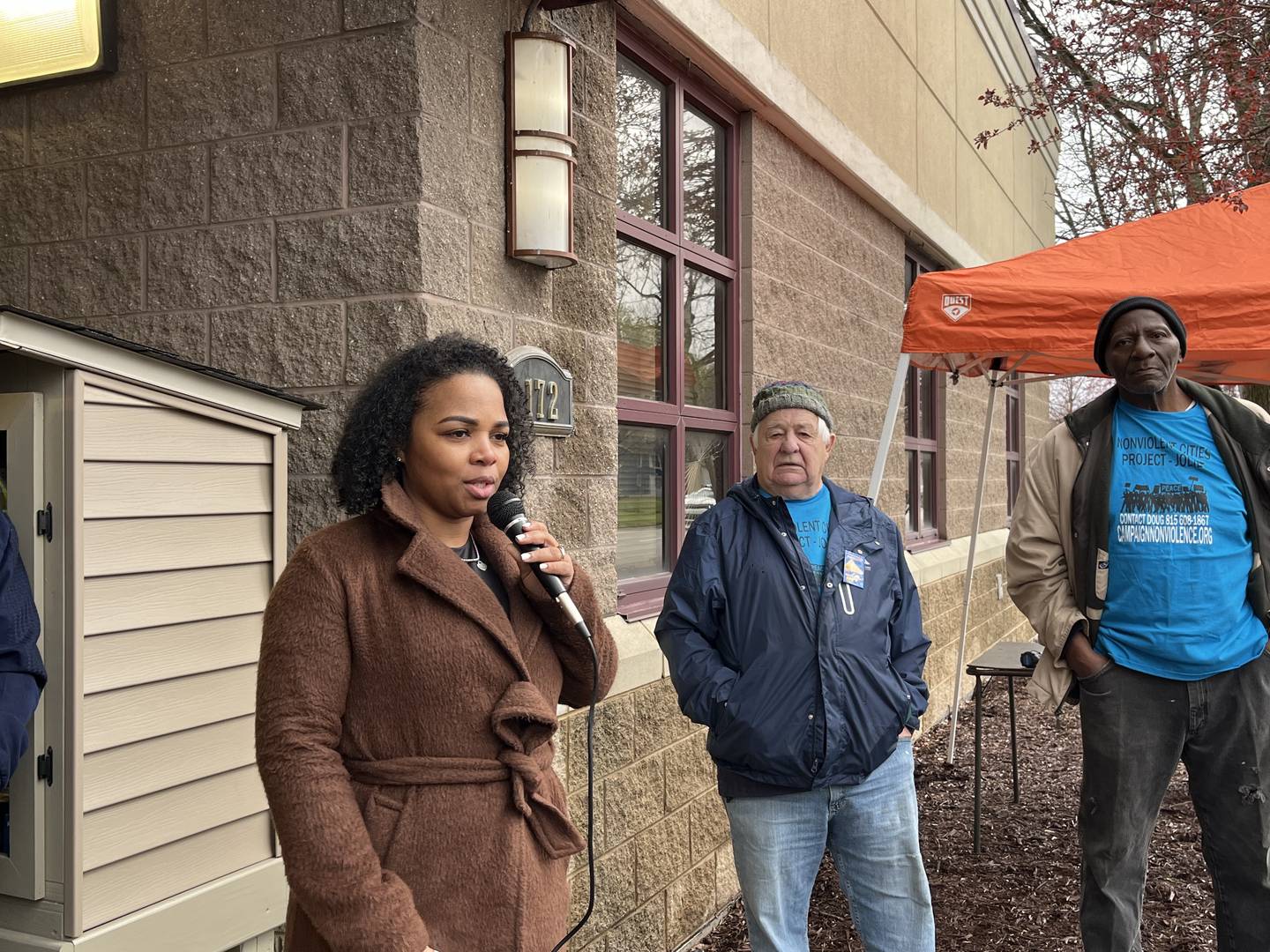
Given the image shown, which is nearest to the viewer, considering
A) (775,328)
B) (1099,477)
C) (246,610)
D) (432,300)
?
(246,610)

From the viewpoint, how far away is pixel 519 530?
204 cm

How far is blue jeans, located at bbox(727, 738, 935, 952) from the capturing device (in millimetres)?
2994

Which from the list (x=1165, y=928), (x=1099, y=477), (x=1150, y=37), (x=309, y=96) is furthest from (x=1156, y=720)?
(x=1150, y=37)

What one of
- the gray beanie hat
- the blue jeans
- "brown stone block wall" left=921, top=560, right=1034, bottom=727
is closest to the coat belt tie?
the blue jeans

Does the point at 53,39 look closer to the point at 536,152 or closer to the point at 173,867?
the point at 536,152

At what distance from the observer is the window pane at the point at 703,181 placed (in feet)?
17.1

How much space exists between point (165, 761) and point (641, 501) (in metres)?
2.50

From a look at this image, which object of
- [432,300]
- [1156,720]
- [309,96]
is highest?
[309,96]

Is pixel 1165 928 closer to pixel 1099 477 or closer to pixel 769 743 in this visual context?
pixel 1099 477

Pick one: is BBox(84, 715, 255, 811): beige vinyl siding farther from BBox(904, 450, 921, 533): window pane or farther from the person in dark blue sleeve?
BBox(904, 450, 921, 533): window pane

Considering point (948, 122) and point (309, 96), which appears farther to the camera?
point (948, 122)

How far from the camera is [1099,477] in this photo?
11.5 feet

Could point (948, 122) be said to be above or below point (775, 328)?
above

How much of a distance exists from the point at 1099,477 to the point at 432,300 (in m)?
2.08
